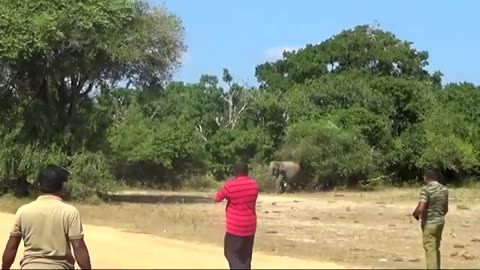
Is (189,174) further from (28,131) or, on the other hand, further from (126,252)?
(126,252)

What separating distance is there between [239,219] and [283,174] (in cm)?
4227

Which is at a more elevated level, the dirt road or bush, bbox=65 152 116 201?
Result: bush, bbox=65 152 116 201

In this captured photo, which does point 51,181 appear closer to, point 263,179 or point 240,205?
point 240,205

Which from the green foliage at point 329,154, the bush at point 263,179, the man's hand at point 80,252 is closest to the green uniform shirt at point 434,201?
the man's hand at point 80,252

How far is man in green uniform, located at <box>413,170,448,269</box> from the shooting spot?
13.7 metres

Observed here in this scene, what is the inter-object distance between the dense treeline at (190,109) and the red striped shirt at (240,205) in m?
23.0

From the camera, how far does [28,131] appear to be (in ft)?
119

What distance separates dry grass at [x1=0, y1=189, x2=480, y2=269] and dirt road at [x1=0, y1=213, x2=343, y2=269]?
114 cm

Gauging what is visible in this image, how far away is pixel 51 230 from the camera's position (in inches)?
298

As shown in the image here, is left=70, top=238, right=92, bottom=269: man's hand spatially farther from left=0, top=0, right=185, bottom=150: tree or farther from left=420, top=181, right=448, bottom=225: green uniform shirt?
left=0, top=0, right=185, bottom=150: tree

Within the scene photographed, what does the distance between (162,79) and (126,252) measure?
74.0 ft

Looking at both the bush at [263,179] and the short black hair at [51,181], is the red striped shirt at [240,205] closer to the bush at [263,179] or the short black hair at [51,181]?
the short black hair at [51,181]

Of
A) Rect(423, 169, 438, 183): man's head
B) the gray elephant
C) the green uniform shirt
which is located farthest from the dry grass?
the gray elephant

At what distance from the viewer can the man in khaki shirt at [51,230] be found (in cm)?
757
